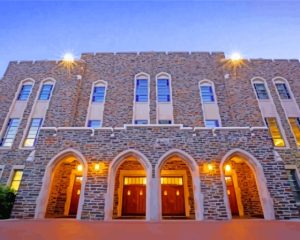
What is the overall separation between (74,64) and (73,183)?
9256 millimetres

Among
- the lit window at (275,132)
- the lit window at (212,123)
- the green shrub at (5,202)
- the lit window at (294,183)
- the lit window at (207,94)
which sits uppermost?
the lit window at (207,94)

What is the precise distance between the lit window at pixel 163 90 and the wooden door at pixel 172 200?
19.9 feet

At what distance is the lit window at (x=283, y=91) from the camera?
14.2 metres

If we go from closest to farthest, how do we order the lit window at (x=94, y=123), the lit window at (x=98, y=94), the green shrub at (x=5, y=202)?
the green shrub at (x=5, y=202) < the lit window at (x=94, y=123) < the lit window at (x=98, y=94)

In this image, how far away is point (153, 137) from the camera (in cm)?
962

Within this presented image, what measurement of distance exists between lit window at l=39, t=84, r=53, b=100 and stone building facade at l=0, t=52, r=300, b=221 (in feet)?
0.25

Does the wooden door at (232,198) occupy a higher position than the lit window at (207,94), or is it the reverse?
the lit window at (207,94)

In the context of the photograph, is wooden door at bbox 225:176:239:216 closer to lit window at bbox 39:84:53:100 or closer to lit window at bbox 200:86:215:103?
lit window at bbox 200:86:215:103

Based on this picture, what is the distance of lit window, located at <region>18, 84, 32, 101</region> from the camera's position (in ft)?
46.7

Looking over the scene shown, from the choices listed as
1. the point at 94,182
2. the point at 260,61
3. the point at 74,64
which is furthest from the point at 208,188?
the point at 74,64

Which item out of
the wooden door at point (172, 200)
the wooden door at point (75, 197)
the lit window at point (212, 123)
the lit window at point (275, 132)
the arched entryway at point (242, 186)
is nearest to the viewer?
the arched entryway at point (242, 186)

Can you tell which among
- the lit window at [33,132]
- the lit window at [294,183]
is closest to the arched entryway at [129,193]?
the lit window at [33,132]

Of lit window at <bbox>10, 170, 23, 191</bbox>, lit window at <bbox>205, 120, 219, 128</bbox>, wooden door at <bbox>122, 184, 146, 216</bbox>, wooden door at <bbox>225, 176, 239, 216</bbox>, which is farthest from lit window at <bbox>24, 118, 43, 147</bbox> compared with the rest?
wooden door at <bbox>225, 176, 239, 216</bbox>

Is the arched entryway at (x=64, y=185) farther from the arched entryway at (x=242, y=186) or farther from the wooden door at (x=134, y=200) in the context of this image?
the arched entryway at (x=242, y=186)
